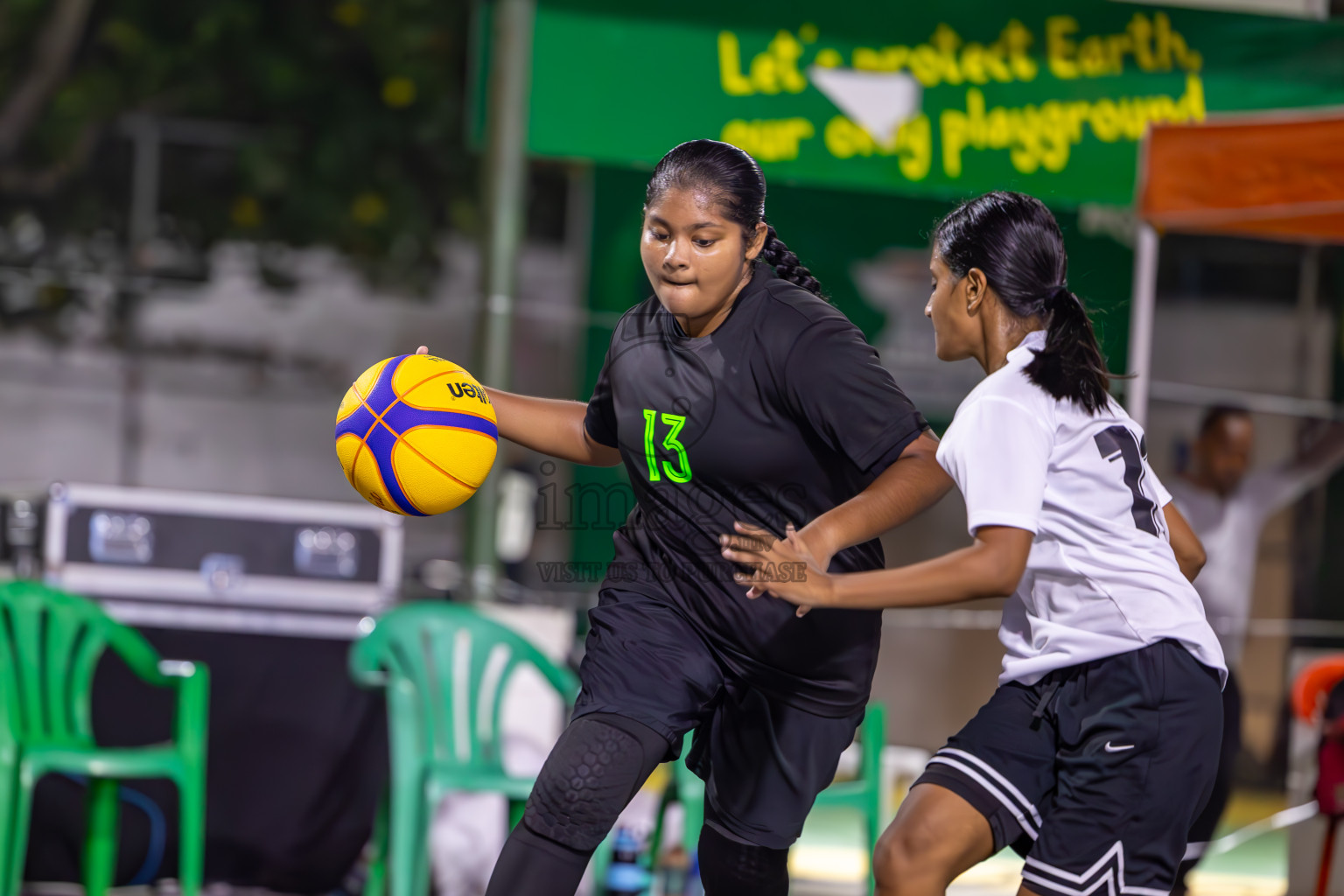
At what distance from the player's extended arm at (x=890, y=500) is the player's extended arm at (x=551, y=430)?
0.82 meters

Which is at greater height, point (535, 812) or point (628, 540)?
point (628, 540)

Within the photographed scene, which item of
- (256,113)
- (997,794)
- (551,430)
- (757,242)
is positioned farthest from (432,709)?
(256,113)

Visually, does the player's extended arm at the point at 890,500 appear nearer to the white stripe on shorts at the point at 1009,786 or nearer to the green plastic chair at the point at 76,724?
the white stripe on shorts at the point at 1009,786

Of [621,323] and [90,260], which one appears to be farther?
[90,260]

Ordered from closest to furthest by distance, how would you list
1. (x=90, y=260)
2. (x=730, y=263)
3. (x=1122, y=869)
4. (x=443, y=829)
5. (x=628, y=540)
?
(x=1122, y=869)
(x=730, y=263)
(x=628, y=540)
(x=443, y=829)
(x=90, y=260)

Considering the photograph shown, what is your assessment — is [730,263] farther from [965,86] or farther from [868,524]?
[965,86]

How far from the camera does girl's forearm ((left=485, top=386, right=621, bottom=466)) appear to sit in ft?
11.8

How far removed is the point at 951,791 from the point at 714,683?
58cm

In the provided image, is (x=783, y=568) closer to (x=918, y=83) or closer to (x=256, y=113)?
(x=918, y=83)

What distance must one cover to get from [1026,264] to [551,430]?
4.00 feet

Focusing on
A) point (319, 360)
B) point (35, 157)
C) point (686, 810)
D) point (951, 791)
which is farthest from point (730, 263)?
point (35, 157)

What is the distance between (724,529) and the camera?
324 centimetres

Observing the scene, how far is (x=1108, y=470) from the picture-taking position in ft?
9.47

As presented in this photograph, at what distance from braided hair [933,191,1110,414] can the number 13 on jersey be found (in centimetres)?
68
